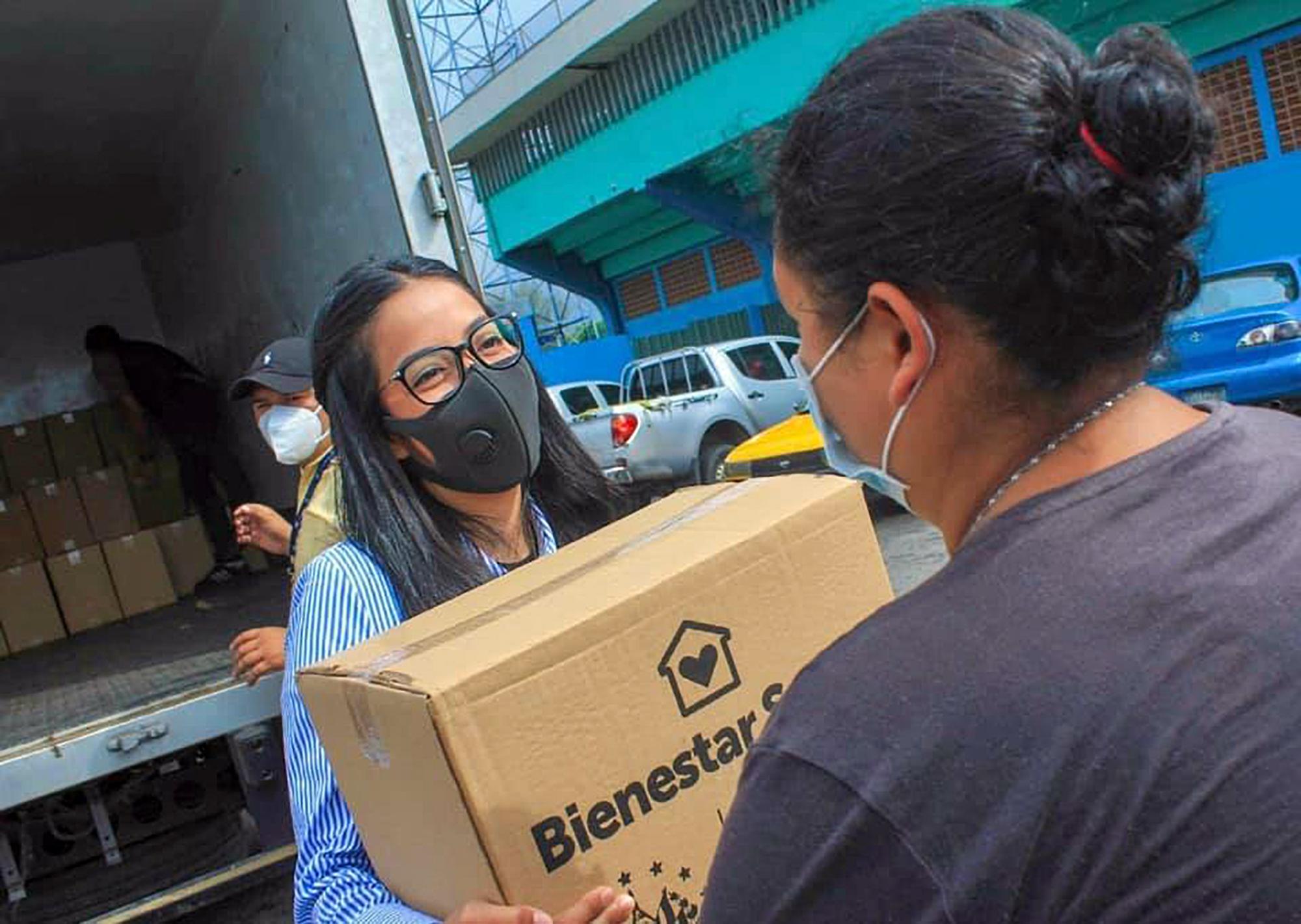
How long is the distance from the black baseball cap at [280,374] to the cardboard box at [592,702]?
1879 mm

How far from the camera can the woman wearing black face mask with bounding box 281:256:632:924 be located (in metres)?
1.47

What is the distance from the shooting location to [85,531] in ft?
18.9

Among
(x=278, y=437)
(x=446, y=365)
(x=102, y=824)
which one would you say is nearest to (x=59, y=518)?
(x=102, y=824)

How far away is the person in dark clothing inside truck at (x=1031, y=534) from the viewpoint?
710mm

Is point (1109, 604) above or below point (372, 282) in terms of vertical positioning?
below

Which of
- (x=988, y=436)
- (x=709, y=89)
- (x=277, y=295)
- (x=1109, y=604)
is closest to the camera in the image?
(x=1109, y=604)

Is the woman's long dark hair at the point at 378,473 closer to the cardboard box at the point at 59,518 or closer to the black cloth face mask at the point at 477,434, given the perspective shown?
the black cloth face mask at the point at 477,434

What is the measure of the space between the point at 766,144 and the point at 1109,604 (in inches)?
21.2

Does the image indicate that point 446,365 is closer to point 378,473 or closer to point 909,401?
point 378,473

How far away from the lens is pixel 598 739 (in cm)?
113

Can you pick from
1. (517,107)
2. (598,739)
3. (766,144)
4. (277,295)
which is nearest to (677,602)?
(598,739)

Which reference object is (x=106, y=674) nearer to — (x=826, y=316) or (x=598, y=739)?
(x=598, y=739)

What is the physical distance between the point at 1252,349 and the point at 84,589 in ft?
22.8

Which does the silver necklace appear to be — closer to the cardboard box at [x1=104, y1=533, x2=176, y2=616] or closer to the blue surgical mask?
the blue surgical mask
